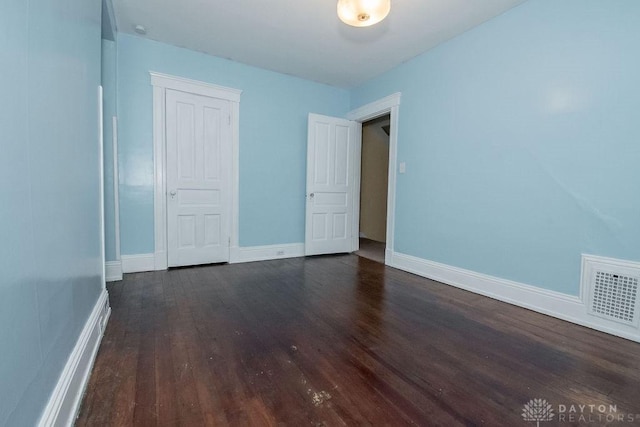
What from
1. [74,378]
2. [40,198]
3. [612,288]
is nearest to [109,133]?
[40,198]

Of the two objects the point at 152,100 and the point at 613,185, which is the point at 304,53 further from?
the point at 613,185

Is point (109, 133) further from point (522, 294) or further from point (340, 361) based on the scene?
point (522, 294)

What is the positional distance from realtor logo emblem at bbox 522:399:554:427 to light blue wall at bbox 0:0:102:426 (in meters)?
1.84

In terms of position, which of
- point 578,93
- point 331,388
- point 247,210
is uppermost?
point 578,93

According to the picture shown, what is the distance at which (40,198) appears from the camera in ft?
3.36

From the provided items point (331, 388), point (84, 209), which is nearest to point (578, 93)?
point (331, 388)

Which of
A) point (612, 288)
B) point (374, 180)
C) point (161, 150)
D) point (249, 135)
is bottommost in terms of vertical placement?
point (612, 288)

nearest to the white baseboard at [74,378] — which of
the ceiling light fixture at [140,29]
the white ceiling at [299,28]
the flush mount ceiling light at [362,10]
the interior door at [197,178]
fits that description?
the interior door at [197,178]

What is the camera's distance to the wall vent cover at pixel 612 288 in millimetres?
1944

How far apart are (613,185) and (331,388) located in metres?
2.35

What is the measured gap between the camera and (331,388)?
1.41m

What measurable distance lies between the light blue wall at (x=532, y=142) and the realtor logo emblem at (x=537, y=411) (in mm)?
1325

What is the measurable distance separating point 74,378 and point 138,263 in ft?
7.53

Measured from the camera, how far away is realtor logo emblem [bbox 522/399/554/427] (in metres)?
1.25
